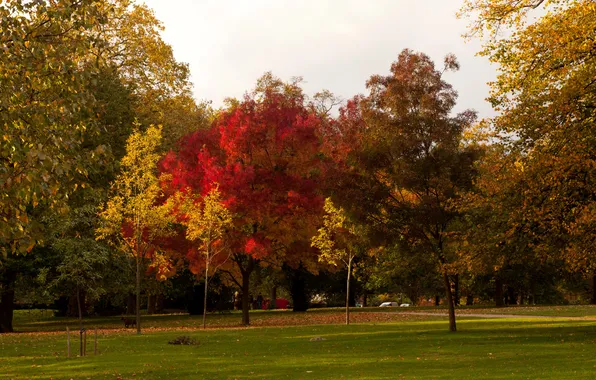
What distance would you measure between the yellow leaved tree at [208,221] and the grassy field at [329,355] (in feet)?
19.5

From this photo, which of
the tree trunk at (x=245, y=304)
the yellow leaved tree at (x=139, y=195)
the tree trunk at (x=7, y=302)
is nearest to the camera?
the yellow leaved tree at (x=139, y=195)

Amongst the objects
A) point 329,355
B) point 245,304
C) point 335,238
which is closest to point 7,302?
point 245,304

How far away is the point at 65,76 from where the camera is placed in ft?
43.0

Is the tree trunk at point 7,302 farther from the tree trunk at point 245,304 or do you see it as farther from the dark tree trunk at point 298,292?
the dark tree trunk at point 298,292

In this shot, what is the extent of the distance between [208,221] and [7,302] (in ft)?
40.9

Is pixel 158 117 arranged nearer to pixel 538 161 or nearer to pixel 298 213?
pixel 298 213

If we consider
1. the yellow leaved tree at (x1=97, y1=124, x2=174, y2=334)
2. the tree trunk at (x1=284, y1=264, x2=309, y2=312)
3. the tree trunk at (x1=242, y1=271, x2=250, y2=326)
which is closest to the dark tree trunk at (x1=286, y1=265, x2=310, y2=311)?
the tree trunk at (x1=284, y1=264, x2=309, y2=312)

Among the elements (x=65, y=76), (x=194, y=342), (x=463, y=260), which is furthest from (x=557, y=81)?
(x=65, y=76)

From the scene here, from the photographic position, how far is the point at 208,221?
38.5 m

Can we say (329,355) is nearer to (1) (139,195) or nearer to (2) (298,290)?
(1) (139,195)

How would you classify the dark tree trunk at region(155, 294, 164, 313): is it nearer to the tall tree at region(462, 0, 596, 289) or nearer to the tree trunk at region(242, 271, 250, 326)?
the tree trunk at region(242, 271, 250, 326)

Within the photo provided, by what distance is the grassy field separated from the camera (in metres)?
19.1

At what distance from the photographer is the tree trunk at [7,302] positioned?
129 feet

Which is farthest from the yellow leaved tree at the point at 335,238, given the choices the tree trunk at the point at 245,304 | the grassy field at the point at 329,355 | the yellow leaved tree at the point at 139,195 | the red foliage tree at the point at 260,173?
the yellow leaved tree at the point at 139,195
